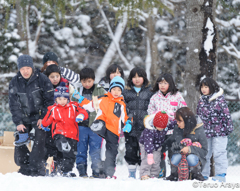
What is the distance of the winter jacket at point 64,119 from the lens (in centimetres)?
412

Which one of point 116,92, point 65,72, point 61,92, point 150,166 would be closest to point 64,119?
point 61,92

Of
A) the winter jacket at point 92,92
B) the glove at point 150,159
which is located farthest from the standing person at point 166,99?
the winter jacket at point 92,92

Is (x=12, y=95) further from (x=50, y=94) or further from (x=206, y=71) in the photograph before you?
(x=206, y=71)

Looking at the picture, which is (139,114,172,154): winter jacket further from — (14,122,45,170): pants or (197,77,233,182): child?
(14,122,45,170): pants

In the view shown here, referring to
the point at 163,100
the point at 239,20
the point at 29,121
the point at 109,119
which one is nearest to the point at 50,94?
the point at 29,121

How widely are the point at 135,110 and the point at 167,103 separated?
1.59 ft

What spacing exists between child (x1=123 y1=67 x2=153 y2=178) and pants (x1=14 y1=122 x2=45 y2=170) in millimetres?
1221

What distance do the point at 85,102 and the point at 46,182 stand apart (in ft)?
4.07

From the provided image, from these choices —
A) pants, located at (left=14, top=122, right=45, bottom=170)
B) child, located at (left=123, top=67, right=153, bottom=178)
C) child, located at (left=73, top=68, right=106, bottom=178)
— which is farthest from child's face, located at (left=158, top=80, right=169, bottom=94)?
pants, located at (left=14, top=122, right=45, bottom=170)

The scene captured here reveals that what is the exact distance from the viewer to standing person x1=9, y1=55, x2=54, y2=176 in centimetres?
413

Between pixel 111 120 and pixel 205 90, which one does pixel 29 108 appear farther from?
pixel 205 90

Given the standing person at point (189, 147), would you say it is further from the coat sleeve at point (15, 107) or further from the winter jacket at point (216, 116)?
the coat sleeve at point (15, 107)

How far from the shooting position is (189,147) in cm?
399

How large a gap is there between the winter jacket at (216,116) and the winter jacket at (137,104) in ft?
3.22
